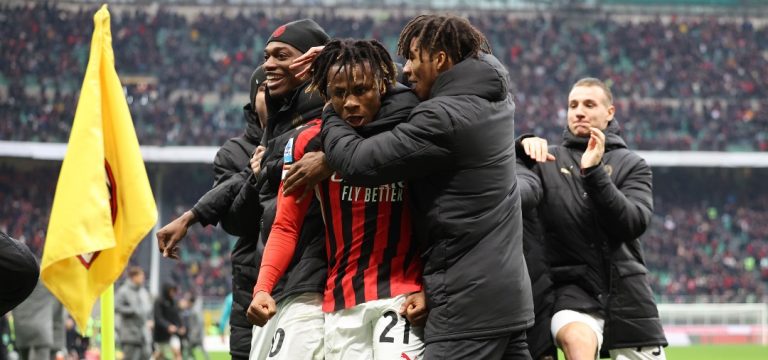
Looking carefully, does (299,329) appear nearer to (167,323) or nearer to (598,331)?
(598,331)

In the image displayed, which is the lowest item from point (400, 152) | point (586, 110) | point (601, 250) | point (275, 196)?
point (601, 250)

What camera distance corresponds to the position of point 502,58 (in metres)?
42.0

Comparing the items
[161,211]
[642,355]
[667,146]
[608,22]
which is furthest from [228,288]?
[642,355]

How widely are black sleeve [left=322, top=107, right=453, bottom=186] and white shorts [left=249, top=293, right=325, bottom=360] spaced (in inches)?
23.7

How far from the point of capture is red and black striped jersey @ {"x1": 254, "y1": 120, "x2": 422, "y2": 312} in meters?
3.85

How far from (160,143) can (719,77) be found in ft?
66.2

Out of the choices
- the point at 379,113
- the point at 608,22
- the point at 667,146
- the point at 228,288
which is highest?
the point at 379,113

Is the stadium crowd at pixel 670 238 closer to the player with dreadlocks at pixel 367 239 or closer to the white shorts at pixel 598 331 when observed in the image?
the white shorts at pixel 598 331

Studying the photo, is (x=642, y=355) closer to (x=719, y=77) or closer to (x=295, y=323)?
(x=295, y=323)

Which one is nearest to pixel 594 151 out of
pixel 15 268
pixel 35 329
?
pixel 15 268

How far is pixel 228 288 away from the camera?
108ft

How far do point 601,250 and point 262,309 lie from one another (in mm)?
2000

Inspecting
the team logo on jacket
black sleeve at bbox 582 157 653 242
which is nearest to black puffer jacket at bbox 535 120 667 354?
black sleeve at bbox 582 157 653 242

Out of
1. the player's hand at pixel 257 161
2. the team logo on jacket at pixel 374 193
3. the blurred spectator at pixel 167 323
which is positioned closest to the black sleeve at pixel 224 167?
the player's hand at pixel 257 161
